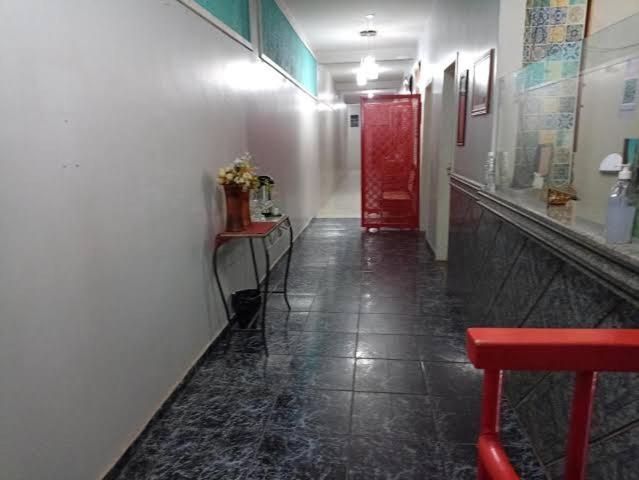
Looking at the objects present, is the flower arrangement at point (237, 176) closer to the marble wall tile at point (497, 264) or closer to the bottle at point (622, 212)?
the marble wall tile at point (497, 264)

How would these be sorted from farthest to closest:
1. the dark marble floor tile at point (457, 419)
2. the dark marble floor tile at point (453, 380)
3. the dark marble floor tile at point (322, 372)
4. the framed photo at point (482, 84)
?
the framed photo at point (482, 84) → the dark marble floor tile at point (322, 372) → the dark marble floor tile at point (453, 380) → the dark marble floor tile at point (457, 419)

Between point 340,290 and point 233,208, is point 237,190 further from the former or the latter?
point 340,290

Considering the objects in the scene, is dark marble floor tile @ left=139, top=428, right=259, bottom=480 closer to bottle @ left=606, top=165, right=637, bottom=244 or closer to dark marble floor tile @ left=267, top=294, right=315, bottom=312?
dark marble floor tile @ left=267, top=294, right=315, bottom=312

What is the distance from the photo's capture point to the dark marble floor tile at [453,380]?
215 centimetres

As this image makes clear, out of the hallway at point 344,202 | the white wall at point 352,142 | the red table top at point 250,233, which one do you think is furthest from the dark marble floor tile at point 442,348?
the white wall at point 352,142

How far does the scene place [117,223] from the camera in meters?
1.64

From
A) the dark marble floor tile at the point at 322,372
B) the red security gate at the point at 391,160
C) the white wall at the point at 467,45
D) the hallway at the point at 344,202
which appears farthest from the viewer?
the hallway at the point at 344,202

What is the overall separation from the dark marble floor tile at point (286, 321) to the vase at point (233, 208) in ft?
2.57

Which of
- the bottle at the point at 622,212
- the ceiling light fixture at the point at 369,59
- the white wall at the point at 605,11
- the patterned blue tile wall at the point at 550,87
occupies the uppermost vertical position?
the ceiling light fixture at the point at 369,59

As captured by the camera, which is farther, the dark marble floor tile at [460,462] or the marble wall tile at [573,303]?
the dark marble floor tile at [460,462]

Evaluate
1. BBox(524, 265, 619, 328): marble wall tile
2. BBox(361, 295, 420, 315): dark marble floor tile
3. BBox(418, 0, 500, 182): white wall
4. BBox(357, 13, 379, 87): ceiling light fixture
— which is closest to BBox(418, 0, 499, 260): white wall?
BBox(418, 0, 500, 182): white wall

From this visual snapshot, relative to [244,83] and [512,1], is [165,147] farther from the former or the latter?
[512,1]

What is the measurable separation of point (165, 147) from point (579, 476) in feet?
6.46

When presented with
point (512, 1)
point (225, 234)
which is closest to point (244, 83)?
point (225, 234)
